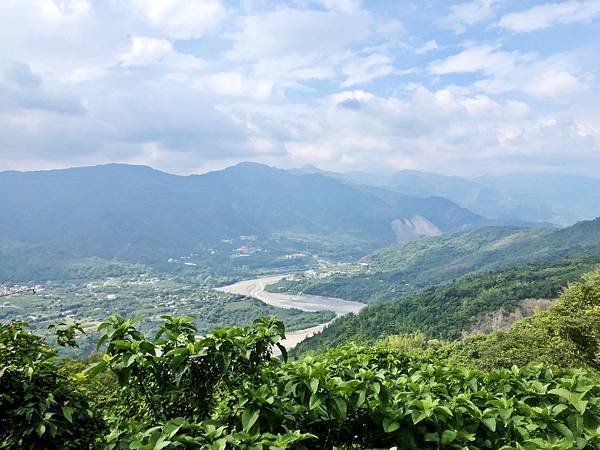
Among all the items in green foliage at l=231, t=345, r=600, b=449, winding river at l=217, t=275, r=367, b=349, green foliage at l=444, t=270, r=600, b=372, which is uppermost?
green foliage at l=231, t=345, r=600, b=449

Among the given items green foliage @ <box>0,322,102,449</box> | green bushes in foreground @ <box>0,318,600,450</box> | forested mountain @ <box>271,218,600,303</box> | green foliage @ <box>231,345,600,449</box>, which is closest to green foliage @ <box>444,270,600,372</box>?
green foliage @ <box>231,345,600,449</box>

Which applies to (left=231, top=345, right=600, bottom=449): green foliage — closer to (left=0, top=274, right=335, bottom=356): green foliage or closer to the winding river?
(left=0, top=274, right=335, bottom=356): green foliage

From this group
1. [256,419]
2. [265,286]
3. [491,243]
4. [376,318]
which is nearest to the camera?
[256,419]

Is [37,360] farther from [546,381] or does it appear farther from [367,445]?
[546,381]

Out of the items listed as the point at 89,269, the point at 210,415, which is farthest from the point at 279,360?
the point at 89,269

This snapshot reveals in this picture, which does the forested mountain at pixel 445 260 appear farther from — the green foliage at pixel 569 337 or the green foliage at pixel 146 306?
the green foliage at pixel 569 337

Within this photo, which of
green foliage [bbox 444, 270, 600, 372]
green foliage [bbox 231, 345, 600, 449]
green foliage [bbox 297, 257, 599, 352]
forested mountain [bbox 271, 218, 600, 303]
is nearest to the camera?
green foliage [bbox 231, 345, 600, 449]
